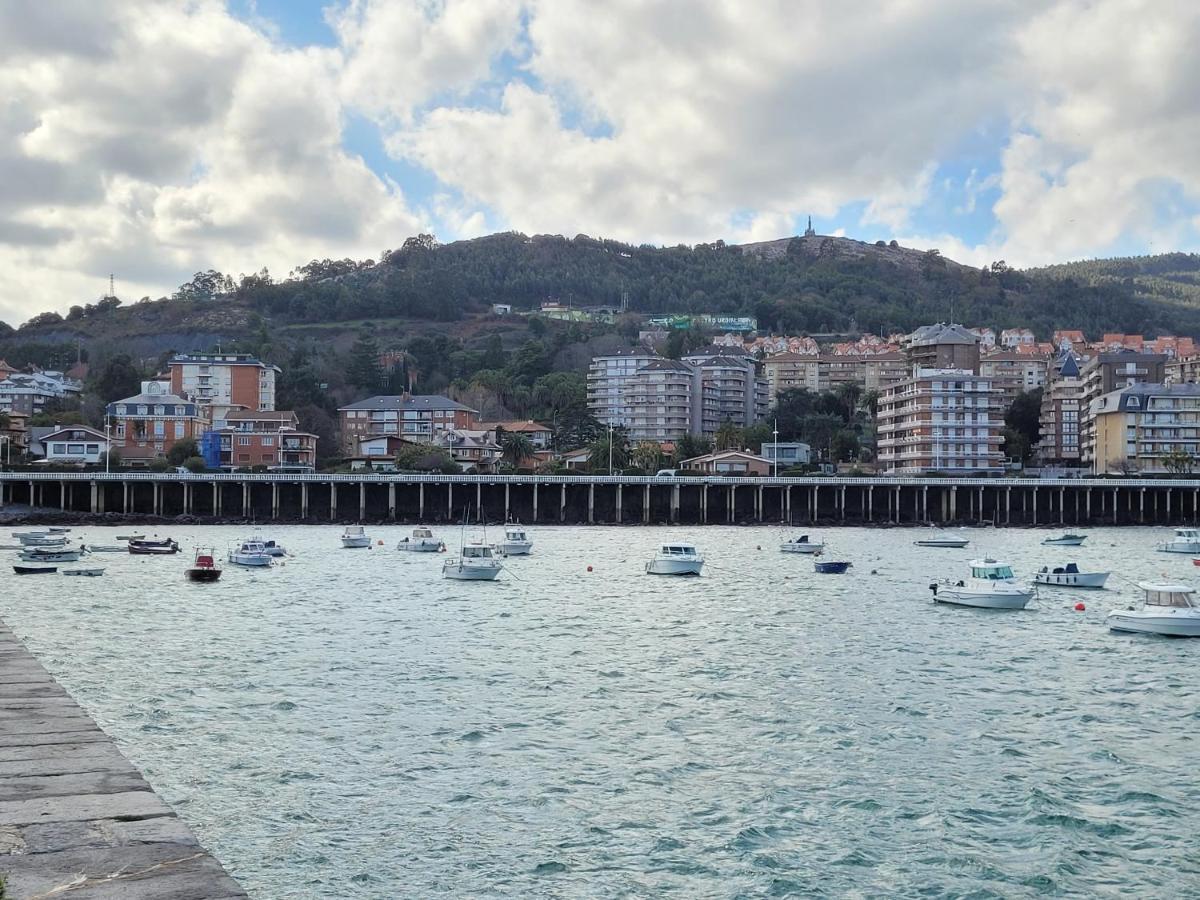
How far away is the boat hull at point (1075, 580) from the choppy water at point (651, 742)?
1205 cm

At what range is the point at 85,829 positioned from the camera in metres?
12.6

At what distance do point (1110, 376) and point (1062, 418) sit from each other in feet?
37.4

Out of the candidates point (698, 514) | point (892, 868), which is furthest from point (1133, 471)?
point (892, 868)

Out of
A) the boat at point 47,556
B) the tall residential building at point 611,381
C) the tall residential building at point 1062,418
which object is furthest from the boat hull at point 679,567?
the tall residential building at point 611,381

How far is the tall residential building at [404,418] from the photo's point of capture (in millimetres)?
155250

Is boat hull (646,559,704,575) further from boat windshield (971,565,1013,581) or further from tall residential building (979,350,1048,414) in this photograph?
tall residential building (979,350,1048,414)

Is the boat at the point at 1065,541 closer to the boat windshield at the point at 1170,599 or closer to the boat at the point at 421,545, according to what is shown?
the boat at the point at 421,545

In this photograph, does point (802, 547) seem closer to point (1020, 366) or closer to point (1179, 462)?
point (1179, 462)

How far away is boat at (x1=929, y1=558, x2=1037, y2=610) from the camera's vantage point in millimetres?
48031

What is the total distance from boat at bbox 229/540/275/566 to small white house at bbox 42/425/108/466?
6853 centimetres

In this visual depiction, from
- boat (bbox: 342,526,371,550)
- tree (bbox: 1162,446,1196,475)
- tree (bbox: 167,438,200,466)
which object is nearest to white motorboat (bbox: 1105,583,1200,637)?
boat (bbox: 342,526,371,550)

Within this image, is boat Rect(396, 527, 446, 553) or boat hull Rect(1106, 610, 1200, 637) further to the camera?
boat Rect(396, 527, 446, 553)

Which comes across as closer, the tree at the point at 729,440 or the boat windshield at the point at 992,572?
the boat windshield at the point at 992,572

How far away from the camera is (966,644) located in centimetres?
3859
